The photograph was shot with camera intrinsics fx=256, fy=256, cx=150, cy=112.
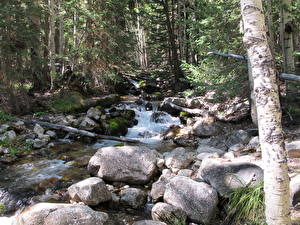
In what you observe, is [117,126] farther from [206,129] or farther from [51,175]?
[51,175]

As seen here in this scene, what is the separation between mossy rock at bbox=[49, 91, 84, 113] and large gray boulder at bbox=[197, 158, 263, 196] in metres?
8.51

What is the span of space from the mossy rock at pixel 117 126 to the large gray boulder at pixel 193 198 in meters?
A: 5.86

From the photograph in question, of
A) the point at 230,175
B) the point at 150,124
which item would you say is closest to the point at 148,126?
the point at 150,124

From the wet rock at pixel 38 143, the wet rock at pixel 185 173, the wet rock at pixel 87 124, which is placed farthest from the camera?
the wet rock at pixel 87 124

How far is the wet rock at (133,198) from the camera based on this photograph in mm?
4973

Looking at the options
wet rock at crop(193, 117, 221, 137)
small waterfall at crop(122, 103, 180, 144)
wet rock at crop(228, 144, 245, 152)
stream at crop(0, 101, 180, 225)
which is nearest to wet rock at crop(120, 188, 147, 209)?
stream at crop(0, 101, 180, 225)

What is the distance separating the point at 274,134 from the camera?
2459 millimetres

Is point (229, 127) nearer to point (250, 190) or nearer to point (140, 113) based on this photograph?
Answer: point (140, 113)

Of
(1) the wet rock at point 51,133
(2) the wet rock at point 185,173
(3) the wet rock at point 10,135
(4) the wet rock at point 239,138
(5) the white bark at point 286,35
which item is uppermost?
(5) the white bark at point 286,35

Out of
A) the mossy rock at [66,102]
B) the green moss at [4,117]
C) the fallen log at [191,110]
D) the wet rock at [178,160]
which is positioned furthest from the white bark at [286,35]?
the green moss at [4,117]

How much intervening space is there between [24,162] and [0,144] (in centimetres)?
A: 144

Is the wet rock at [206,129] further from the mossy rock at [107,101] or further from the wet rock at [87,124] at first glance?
the mossy rock at [107,101]

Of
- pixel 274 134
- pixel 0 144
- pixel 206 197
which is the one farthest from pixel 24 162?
pixel 274 134

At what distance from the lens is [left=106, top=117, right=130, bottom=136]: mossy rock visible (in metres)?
10.2
